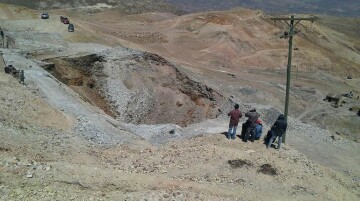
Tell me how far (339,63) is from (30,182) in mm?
61707

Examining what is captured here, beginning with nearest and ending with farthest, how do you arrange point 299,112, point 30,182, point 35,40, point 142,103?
1. point 30,182
2. point 142,103
3. point 35,40
4. point 299,112

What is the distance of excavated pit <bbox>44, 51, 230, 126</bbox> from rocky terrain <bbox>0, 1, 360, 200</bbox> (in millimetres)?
86

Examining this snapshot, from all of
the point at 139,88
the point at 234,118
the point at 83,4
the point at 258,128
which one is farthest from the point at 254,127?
the point at 83,4

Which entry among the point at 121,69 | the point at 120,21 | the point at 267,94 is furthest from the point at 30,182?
the point at 120,21

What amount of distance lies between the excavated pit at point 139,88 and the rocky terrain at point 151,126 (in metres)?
0.09

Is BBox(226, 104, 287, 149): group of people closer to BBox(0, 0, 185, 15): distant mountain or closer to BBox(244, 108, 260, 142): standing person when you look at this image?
BBox(244, 108, 260, 142): standing person

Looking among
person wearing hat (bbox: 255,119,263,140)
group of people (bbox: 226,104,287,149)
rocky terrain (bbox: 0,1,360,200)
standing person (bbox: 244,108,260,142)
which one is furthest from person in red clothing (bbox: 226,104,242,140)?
person wearing hat (bbox: 255,119,263,140)

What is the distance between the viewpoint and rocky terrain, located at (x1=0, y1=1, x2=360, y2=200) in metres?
12.6

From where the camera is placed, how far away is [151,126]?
877 inches

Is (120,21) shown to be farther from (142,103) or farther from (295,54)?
(142,103)

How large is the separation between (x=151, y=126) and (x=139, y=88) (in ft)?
30.6

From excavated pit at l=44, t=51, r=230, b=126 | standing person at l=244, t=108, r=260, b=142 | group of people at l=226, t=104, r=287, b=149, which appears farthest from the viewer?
excavated pit at l=44, t=51, r=230, b=126

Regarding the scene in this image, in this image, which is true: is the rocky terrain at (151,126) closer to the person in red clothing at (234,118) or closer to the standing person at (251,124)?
the standing person at (251,124)

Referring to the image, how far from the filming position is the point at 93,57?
3228cm
